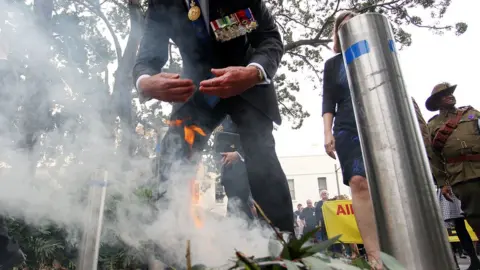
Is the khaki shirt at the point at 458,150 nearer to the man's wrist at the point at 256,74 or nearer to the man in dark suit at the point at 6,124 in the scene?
the man's wrist at the point at 256,74

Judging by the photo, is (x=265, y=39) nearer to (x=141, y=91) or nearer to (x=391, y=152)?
(x=141, y=91)

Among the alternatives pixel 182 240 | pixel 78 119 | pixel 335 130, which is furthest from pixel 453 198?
pixel 78 119

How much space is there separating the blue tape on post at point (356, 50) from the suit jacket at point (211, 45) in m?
0.56

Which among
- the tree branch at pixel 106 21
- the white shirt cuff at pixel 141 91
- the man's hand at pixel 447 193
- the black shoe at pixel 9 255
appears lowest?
the black shoe at pixel 9 255

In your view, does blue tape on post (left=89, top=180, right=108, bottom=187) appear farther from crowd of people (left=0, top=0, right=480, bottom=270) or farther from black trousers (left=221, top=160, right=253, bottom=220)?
black trousers (left=221, top=160, right=253, bottom=220)

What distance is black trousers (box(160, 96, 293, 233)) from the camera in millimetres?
1563

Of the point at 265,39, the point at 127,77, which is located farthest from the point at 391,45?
the point at 127,77

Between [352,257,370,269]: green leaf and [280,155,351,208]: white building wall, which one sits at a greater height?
[280,155,351,208]: white building wall

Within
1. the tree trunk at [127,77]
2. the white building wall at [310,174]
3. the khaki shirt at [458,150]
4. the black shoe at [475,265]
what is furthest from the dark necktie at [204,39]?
the white building wall at [310,174]

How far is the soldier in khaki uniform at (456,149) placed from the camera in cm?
281

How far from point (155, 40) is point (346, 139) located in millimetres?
1285

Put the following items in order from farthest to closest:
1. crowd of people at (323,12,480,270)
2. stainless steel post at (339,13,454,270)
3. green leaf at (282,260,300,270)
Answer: crowd of people at (323,12,480,270) → stainless steel post at (339,13,454,270) → green leaf at (282,260,300,270)

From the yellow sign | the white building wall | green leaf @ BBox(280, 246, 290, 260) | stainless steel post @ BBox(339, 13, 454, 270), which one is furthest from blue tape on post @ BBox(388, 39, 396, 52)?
the white building wall

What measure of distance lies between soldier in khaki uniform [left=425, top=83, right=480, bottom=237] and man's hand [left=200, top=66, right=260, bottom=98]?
224 cm
